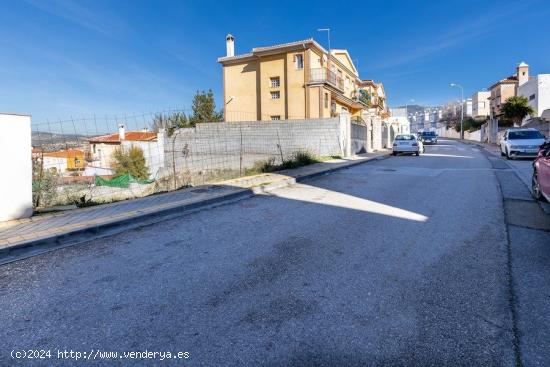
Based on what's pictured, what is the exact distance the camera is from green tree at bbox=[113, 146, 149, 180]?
87.7 ft

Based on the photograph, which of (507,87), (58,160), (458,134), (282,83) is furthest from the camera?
(458,134)

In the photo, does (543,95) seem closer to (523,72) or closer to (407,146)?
(523,72)

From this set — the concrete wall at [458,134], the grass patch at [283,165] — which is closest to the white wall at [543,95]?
the concrete wall at [458,134]

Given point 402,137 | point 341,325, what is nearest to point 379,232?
point 341,325

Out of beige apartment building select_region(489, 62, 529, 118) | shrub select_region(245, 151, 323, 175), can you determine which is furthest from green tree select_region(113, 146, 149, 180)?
beige apartment building select_region(489, 62, 529, 118)

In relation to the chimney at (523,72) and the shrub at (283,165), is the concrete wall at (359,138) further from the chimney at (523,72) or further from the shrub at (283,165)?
the chimney at (523,72)

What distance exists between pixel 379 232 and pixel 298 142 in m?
15.8

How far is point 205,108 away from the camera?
45.3 metres

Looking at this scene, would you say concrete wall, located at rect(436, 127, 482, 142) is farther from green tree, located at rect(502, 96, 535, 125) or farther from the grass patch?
the grass patch

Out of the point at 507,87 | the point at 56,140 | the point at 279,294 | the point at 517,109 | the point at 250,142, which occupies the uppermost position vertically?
the point at 507,87

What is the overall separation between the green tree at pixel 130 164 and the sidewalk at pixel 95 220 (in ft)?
65.1

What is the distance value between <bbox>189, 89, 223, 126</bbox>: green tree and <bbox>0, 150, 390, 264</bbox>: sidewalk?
122ft

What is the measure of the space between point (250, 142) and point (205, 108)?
24.6 m

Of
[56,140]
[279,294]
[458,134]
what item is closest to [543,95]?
[458,134]
